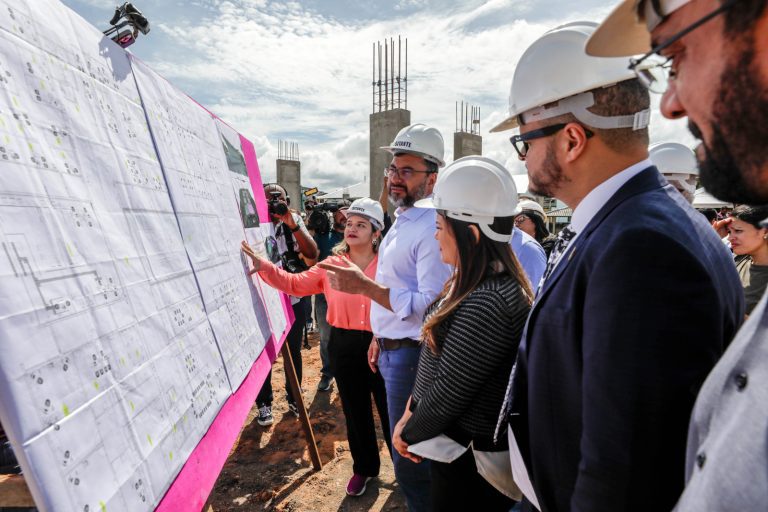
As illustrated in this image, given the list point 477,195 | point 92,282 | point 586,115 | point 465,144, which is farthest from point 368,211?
point 465,144

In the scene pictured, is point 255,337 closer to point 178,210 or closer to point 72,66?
point 178,210

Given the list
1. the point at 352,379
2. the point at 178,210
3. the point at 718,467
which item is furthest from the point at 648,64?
the point at 352,379

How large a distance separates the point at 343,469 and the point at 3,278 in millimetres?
3284

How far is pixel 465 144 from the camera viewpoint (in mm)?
14430

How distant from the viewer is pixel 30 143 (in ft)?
3.05

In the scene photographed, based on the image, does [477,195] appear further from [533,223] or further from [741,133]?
[533,223]

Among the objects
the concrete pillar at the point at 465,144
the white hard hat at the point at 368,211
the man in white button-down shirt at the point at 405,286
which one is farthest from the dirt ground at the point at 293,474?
the concrete pillar at the point at 465,144

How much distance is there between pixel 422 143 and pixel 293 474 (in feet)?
9.40

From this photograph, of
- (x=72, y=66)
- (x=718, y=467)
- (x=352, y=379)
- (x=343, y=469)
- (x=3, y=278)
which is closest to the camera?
(x=718, y=467)

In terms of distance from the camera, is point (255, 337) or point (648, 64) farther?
point (255, 337)

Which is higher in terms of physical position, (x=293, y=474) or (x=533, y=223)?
(x=533, y=223)

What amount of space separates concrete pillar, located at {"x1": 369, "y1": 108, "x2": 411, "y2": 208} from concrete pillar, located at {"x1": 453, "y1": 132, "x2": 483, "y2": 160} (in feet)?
11.6

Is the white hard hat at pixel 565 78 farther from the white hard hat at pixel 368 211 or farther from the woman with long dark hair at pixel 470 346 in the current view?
the white hard hat at pixel 368 211

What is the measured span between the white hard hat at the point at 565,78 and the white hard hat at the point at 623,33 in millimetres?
106
